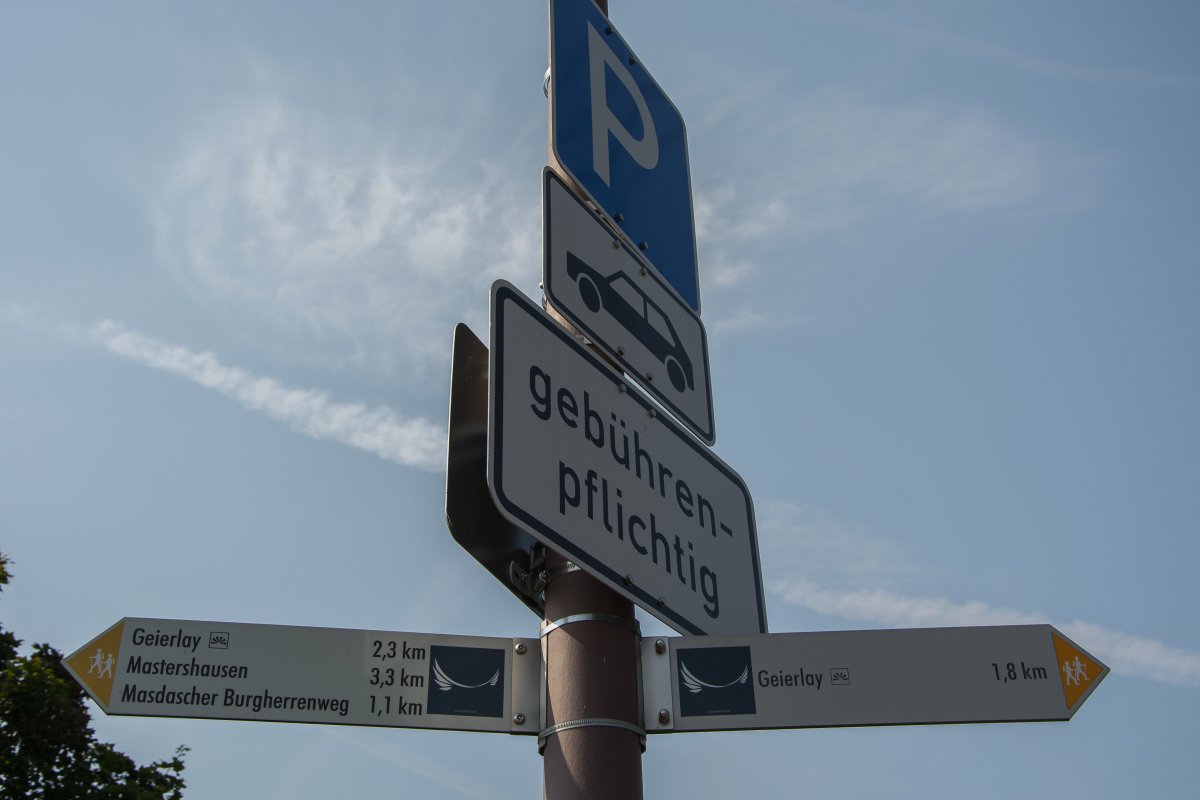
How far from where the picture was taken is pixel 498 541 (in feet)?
9.02

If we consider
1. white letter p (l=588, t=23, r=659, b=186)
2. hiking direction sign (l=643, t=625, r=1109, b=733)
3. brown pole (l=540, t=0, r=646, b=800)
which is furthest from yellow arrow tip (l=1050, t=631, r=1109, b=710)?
white letter p (l=588, t=23, r=659, b=186)

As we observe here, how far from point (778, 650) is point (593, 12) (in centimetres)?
232

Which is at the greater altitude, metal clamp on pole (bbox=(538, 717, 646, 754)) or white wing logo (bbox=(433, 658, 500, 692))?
white wing logo (bbox=(433, 658, 500, 692))

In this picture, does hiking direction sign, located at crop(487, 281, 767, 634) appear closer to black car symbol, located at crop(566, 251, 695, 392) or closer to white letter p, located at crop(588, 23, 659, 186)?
black car symbol, located at crop(566, 251, 695, 392)

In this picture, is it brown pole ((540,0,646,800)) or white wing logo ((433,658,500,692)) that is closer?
brown pole ((540,0,646,800))

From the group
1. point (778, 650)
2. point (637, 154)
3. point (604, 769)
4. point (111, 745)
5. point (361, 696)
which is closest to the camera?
point (604, 769)

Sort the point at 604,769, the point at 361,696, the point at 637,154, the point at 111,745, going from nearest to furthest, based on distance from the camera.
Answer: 1. the point at 604,769
2. the point at 361,696
3. the point at 637,154
4. the point at 111,745

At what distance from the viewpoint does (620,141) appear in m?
3.71

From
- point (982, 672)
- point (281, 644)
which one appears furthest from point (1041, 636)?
point (281, 644)

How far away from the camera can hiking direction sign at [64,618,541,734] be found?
2.44 meters

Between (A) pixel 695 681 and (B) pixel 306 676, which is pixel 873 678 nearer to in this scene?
(A) pixel 695 681

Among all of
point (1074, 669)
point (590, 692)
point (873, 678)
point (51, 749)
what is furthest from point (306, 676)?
point (51, 749)

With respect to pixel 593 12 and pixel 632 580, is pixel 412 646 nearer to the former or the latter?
pixel 632 580

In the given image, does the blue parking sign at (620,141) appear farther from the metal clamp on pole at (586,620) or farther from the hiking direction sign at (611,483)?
the metal clamp on pole at (586,620)
